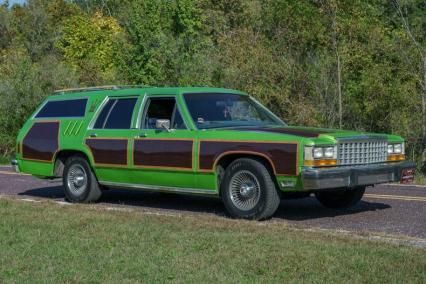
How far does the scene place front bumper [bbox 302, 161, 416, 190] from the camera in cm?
873

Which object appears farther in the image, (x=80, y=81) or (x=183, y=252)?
(x=80, y=81)

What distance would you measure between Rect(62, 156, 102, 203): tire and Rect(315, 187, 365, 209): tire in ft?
11.2

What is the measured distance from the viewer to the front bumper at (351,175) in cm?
873

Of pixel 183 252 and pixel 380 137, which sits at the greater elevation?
pixel 380 137

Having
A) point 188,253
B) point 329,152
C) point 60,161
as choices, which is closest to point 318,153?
point 329,152

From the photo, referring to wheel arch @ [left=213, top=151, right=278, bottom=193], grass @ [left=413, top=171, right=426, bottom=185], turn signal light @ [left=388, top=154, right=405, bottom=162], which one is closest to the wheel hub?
wheel arch @ [left=213, top=151, right=278, bottom=193]

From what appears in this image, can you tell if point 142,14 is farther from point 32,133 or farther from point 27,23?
point 32,133

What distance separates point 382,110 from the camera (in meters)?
17.8

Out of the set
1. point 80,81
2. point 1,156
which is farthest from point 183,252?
point 80,81

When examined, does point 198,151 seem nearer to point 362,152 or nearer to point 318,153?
point 318,153

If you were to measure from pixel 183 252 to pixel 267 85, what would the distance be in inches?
483

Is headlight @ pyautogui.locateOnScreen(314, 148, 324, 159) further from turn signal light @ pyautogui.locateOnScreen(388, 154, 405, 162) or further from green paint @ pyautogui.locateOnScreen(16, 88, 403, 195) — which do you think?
turn signal light @ pyautogui.locateOnScreen(388, 154, 405, 162)

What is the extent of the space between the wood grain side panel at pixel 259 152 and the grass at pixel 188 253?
70 cm

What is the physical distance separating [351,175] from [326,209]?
165 centimetres
